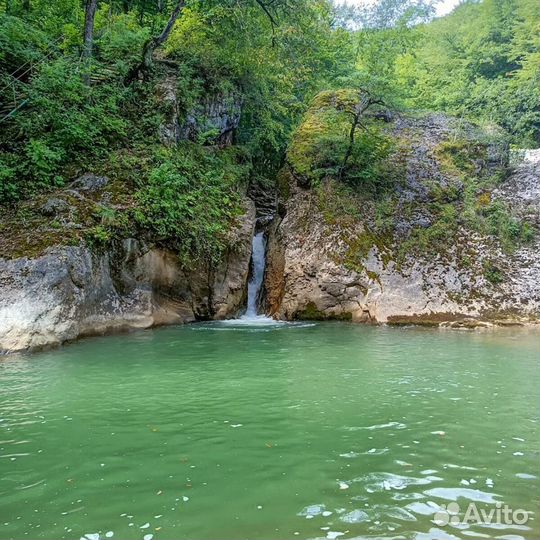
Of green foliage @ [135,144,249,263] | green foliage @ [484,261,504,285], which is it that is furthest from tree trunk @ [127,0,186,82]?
green foliage @ [484,261,504,285]

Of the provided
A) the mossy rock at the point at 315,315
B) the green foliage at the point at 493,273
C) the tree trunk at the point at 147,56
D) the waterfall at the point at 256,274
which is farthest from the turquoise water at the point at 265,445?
the tree trunk at the point at 147,56

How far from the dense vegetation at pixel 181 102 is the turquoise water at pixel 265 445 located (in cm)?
563

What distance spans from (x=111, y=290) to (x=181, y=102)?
24.4 feet

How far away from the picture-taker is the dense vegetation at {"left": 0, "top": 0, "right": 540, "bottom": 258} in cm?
1192

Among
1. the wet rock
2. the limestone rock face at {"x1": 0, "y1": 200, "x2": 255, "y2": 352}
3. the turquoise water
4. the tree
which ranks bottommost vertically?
the turquoise water

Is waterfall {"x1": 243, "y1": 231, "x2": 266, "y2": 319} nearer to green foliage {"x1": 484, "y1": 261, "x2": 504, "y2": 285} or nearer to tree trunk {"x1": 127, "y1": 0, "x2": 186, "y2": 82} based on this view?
tree trunk {"x1": 127, "y1": 0, "x2": 186, "y2": 82}

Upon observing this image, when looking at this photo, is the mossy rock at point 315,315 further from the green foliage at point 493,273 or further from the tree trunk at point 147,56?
the tree trunk at point 147,56

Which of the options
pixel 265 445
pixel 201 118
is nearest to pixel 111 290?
pixel 201 118

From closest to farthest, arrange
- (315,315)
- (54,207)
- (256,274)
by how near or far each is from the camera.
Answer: (54,207) < (315,315) < (256,274)

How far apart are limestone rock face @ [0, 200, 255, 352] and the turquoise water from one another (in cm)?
120

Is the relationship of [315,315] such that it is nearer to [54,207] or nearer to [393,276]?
[393,276]

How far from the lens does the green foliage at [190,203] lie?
485 inches

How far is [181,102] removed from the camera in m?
15.7

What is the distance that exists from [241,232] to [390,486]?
37.5ft
